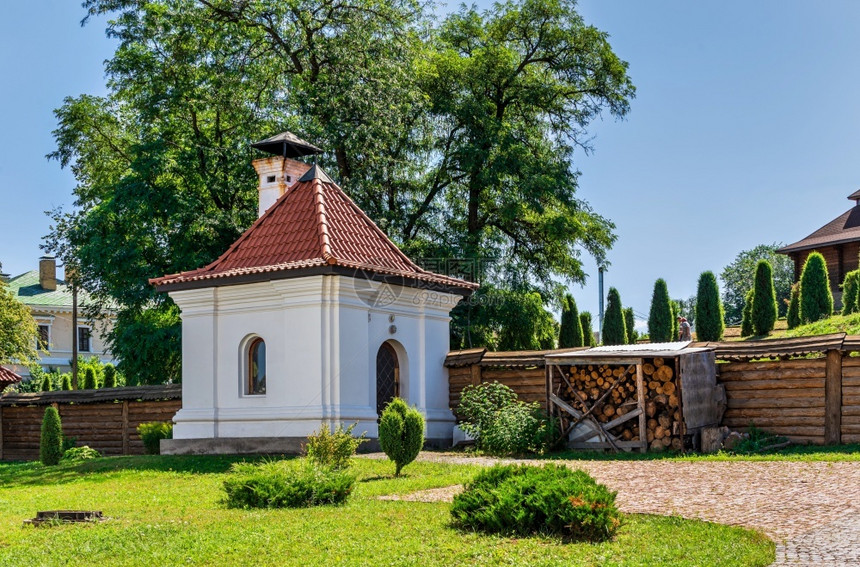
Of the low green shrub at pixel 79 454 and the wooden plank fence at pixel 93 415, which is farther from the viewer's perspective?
the wooden plank fence at pixel 93 415

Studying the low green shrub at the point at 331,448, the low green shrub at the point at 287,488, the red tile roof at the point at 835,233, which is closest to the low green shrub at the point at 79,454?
the low green shrub at the point at 331,448

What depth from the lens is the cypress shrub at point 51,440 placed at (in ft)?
75.9

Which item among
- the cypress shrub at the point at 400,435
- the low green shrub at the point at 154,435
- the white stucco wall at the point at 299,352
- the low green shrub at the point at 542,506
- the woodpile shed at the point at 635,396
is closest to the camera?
the low green shrub at the point at 542,506

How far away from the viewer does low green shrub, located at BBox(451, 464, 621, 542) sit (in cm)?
891

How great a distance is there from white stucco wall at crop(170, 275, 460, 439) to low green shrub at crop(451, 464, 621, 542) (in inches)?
352

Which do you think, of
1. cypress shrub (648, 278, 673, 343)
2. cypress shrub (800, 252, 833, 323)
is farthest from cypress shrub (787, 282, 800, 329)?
cypress shrub (648, 278, 673, 343)

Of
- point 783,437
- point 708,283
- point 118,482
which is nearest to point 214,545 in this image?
point 118,482

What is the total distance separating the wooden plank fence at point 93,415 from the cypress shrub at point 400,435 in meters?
10.1

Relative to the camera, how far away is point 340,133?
2742 cm

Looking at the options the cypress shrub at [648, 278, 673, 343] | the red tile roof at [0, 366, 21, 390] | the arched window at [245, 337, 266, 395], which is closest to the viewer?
the arched window at [245, 337, 266, 395]

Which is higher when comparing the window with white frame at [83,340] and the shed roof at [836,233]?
the shed roof at [836,233]

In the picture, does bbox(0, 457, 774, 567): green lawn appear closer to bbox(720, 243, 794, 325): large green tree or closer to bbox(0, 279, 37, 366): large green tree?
bbox(0, 279, 37, 366): large green tree

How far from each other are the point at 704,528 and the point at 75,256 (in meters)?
24.5

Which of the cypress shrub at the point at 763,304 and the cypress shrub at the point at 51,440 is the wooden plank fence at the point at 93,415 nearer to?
the cypress shrub at the point at 51,440
